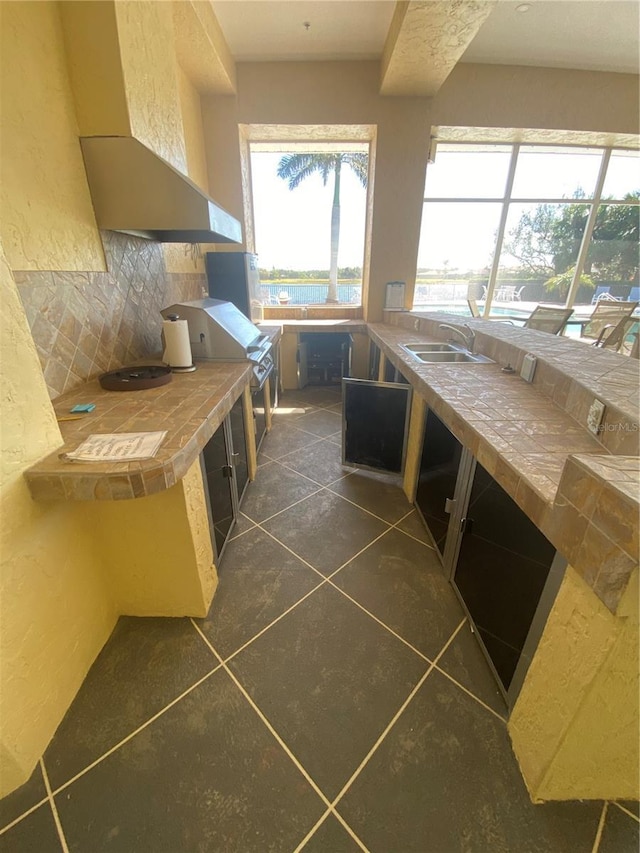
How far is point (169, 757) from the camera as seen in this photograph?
1.01m

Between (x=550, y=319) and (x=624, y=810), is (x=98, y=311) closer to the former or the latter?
(x=624, y=810)

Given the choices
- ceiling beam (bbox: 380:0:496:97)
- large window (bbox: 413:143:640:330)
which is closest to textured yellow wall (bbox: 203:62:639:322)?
ceiling beam (bbox: 380:0:496:97)

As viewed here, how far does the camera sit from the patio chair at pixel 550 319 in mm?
3921

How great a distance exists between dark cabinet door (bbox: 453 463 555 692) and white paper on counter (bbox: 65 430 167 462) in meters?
1.13

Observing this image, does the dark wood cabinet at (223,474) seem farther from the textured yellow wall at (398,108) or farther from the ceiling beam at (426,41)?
the textured yellow wall at (398,108)

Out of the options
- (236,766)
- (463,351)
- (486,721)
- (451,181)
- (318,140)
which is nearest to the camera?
(236,766)

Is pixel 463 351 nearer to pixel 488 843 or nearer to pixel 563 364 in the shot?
pixel 563 364

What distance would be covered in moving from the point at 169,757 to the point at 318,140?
17.3ft

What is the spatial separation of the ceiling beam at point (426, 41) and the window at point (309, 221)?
2.80 ft

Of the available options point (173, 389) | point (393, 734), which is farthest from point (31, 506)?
point (393, 734)

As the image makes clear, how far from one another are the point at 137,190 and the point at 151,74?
2.06 ft

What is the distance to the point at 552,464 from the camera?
3.20 feet

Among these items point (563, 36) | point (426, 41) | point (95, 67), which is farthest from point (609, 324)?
point (95, 67)

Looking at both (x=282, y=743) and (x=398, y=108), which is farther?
(x=398, y=108)
